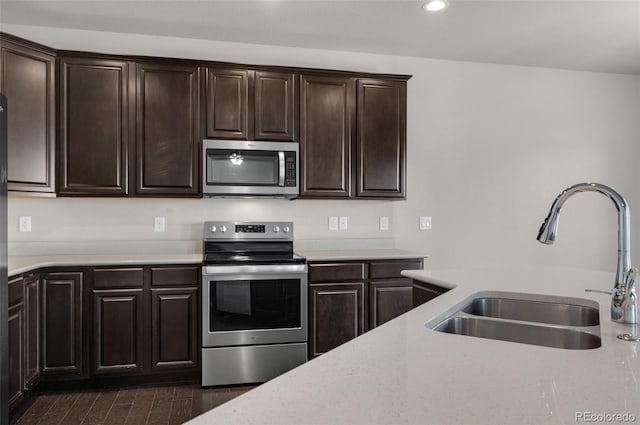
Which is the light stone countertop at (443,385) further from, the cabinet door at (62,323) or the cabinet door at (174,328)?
the cabinet door at (62,323)

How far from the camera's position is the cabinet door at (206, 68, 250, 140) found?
3.32m

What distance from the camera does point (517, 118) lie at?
169 inches

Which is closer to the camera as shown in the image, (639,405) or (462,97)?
(639,405)

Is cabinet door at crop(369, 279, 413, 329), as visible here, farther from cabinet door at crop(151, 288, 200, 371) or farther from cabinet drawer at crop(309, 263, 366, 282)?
cabinet door at crop(151, 288, 200, 371)

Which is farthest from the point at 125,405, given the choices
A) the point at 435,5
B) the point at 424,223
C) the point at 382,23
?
the point at 435,5

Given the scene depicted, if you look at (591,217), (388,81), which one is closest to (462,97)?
(388,81)

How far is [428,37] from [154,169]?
2.38 m

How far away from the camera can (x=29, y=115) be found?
2955 millimetres

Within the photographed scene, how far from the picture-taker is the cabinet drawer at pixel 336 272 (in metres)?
3.25

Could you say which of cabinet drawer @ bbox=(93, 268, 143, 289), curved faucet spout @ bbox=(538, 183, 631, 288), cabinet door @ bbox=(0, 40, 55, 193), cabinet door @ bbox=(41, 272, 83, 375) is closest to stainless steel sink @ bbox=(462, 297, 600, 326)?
curved faucet spout @ bbox=(538, 183, 631, 288)

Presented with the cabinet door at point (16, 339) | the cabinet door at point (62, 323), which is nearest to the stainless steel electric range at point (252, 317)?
the cabinet door at point (62, 323)

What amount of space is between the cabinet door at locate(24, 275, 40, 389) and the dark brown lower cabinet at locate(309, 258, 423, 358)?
1.78m

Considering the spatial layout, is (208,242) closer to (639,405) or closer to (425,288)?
(425,288)

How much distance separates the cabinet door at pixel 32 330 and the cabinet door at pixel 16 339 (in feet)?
0.18
